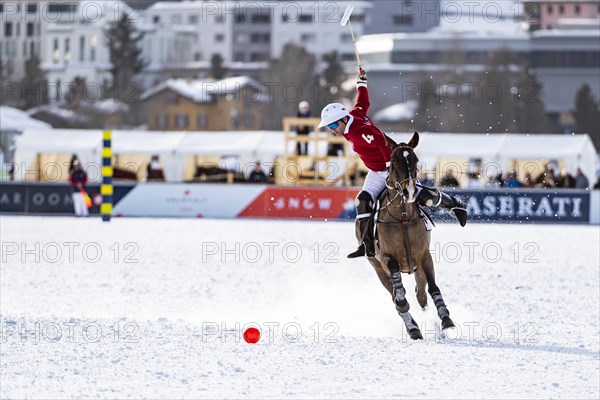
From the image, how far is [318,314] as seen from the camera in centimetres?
1425

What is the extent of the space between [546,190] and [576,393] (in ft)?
77.4

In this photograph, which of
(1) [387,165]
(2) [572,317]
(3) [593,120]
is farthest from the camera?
(3) [593,120]

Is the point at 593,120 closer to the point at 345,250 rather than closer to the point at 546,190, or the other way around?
the point at 546,190

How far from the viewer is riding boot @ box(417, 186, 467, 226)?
40.8 feet

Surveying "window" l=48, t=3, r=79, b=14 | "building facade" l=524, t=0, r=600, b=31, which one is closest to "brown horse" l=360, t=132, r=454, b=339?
"building facade" l=524, t=0, r=600, b=31

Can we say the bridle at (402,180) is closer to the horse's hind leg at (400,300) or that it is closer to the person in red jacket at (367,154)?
the person in red jacket at (367,154)

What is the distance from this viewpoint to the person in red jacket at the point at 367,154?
40.5ft

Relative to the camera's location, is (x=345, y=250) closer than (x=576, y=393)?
No

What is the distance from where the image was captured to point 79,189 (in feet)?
108

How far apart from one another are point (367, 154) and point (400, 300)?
55.0 inches

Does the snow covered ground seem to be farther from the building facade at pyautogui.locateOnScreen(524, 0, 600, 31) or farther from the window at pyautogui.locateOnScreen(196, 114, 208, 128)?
the building facade at pyautogui.locateOnScreen(524, 0, 600, 31)

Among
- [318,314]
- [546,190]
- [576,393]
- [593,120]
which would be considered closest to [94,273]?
[318,314]

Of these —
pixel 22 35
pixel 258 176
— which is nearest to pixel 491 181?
pixel 258 176

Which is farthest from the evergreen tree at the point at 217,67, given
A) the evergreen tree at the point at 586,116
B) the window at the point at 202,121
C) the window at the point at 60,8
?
the evergreen tree at the point at 586,116
